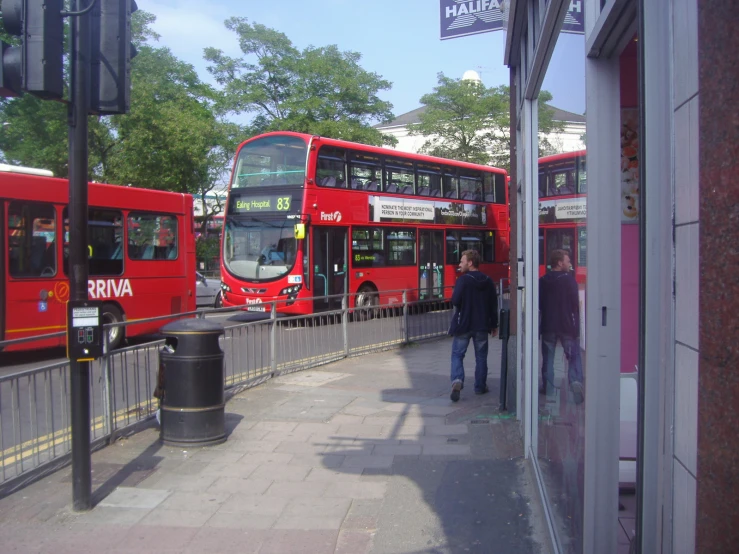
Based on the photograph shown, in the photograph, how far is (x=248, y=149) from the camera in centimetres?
1708

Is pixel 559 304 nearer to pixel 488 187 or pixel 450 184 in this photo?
pixel 450 184

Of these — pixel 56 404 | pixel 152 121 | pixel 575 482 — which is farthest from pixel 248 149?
pixel 575 482

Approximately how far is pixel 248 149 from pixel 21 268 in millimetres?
7024

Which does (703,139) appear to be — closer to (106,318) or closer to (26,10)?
(26,10)

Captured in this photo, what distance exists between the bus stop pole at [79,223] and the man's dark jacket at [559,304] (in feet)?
10.5

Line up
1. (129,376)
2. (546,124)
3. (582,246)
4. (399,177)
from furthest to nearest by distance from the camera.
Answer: (399,177) < (129,376) < (546,124) < (582,246)

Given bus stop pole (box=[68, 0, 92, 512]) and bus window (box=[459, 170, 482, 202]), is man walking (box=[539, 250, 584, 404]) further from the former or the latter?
bus window (box=[459, 170, 482, 202])

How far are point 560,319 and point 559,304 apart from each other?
3.8 inches

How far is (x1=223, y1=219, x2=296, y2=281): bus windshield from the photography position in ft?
54.0

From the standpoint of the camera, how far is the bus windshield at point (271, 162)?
1641 centimetres

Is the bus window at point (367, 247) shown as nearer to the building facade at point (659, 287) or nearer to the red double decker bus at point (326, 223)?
the red double decker bus at point (326, 223)

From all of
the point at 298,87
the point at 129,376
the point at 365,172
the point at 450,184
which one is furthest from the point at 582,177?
the point at 298,87

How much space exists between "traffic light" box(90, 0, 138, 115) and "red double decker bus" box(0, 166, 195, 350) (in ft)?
19.9

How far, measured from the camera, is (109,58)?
5.02 m
